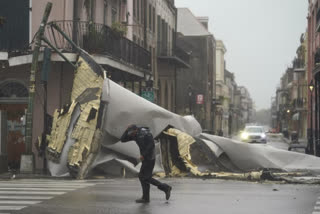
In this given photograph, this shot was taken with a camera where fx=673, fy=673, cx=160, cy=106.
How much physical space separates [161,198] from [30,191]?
3167 mm

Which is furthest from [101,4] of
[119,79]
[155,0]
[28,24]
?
[155,0]

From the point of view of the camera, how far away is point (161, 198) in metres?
13.6

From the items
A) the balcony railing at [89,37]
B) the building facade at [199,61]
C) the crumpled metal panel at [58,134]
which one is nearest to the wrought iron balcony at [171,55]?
the balcony railing at [89,37]

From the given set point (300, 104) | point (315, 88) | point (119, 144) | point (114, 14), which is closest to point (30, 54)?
point (119, 144)

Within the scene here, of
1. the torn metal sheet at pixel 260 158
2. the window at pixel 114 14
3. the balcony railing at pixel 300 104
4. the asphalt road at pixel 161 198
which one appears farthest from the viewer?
the balcony railing at pixel 300 104

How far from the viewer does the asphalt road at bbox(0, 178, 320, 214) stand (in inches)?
460

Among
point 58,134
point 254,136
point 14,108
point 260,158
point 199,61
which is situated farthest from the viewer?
point 199,61

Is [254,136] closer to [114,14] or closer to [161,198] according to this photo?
[114,14]

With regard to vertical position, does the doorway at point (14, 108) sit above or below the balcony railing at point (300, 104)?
below

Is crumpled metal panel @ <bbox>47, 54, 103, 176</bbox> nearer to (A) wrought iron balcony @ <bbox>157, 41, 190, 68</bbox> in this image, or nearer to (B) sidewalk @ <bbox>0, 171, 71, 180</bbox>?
(B) sidewalk @ <bbox>0, 171, 71, 180</bbox>

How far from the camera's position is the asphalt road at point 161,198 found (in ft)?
38.3

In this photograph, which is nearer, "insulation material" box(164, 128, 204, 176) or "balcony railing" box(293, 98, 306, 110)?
"insulation material" box(164, 128, 204, 176)

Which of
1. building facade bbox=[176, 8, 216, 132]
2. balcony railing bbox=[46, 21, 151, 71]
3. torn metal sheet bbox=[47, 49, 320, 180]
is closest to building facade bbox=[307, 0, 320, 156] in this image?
balcony railing bbox=[46, 21, 151, 71]

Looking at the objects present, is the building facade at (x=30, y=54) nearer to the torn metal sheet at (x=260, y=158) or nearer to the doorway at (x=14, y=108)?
the doorway at (x=14, y=108)
